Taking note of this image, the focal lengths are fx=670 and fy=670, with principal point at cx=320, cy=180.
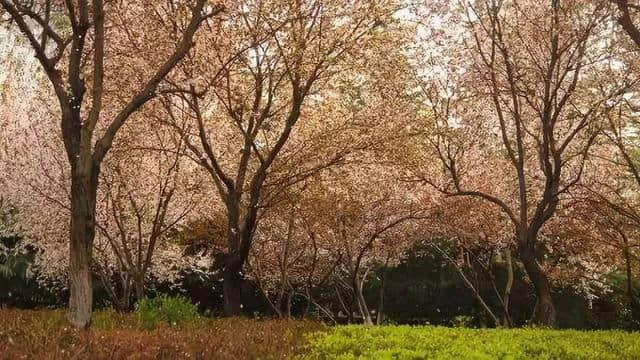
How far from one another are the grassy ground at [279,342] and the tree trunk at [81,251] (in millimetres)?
431

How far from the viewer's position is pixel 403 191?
23.8m

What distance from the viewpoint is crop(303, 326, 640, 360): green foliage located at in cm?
1093

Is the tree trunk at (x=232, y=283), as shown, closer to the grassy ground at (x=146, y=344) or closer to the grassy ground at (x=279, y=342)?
the grassy ground at (x=279, y=342)

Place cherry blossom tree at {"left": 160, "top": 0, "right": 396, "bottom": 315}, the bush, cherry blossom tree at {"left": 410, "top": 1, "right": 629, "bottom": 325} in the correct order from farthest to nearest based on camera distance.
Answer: cherry blossom tree at {"left": 410, "top": 1, "right": 629, "bottom": 325}
cherry blossom tree at {"left": 160, "top": 0, "right": 396, "bottom": 315}
the bush

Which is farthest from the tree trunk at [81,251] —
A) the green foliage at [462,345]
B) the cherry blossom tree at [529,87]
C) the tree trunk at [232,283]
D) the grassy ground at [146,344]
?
the cherry blossom tree at [529,87]

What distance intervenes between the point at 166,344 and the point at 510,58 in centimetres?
1599

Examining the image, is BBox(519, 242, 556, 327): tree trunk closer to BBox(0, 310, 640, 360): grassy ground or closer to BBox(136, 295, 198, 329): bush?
BBox(0, 310, 640, 360): grassy ground

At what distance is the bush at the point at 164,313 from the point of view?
12883 millimetres

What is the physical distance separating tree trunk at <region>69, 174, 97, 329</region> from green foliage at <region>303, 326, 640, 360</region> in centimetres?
405

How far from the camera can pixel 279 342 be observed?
10.9 m

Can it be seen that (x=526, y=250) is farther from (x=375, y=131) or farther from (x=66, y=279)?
(x=66, y=279)

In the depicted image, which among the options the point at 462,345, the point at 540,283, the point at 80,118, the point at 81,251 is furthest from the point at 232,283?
the point at 540,283

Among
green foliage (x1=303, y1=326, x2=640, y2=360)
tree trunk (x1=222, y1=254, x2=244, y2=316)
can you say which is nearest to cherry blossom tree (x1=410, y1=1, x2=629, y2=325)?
green foliage (x1=303, y1=326, x2=640, y2=360)

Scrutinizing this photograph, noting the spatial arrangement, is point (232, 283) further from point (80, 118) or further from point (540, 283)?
point (540, 283)
